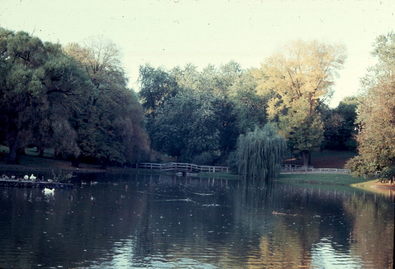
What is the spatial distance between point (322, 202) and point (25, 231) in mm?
27520

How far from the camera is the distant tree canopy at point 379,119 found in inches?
A: 2195

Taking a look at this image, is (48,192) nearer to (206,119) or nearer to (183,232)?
(183,232)

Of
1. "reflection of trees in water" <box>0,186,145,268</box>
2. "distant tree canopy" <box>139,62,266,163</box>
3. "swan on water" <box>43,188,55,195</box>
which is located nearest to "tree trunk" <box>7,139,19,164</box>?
"reflection of trees in water" <box>0,186,145,268</box>

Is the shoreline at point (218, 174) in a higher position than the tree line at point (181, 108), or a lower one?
lower

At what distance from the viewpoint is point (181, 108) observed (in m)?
83.3

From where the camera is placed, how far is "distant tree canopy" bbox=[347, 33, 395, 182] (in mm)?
55750

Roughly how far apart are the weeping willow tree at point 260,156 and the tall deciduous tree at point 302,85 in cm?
710

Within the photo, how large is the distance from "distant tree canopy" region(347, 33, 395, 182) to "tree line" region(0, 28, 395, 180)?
4.5 inches

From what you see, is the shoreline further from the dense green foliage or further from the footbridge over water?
the dense green foliage

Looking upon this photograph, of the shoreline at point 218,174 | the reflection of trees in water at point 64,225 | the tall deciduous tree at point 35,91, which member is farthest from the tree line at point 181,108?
the reflection of trees in water at point 64,225

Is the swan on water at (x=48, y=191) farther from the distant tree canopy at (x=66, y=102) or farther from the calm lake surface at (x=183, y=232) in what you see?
the distant tree canopy at (x=66, y=102)

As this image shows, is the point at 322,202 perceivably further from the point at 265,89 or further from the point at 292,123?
the point at 265,89

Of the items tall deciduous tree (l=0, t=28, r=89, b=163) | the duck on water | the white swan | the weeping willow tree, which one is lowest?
the white swan

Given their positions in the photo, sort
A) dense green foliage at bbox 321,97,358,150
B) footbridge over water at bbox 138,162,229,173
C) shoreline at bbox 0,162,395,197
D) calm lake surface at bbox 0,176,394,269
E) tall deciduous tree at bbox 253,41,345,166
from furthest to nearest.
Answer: dense green foliage at bbox 321,97,358,150
footbridge over water at bbox 138,162,229,173
tall deciduous tree at bbox 253,41,345,166
shoreline at bbox 0,162,395,197
calm lake surface at bbox 0,176,394,269
